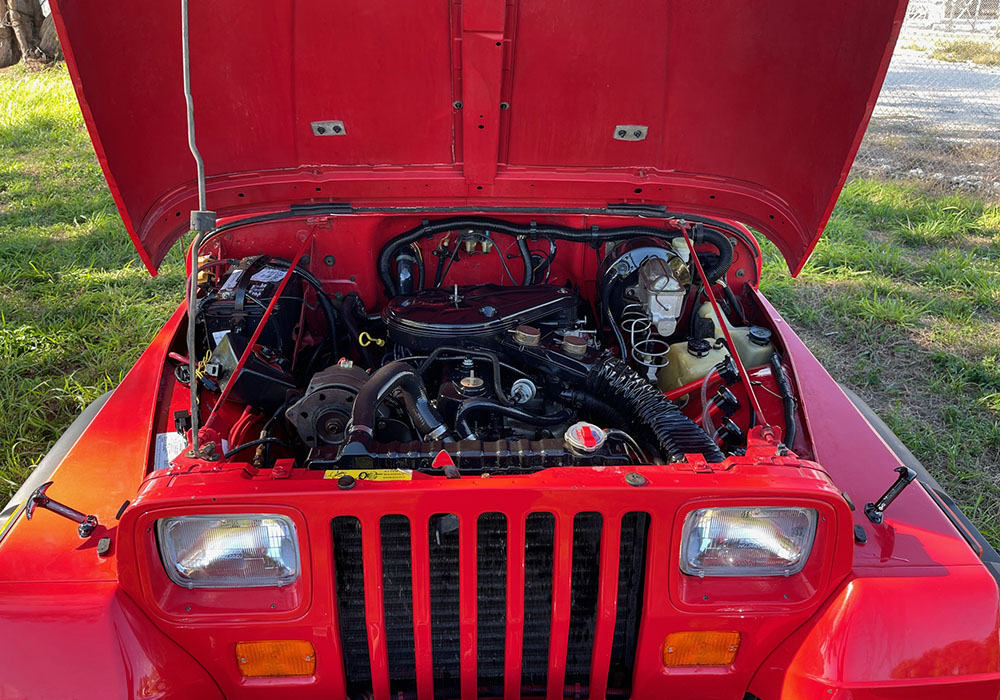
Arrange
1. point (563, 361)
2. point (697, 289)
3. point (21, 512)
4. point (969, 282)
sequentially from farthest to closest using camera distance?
point (969, 282) < point (697, 289) < point (563, 361) < point (21, 512)

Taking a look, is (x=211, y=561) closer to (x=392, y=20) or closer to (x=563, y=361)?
(x=563, y=361)

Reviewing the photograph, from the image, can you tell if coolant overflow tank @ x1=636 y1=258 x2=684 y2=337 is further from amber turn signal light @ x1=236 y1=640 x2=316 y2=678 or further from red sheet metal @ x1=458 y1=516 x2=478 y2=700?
amber turn signal light @ x1=236 y1=640 x2=316 y2=678

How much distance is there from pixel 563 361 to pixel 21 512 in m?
1.68

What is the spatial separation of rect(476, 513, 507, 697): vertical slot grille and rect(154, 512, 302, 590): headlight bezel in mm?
440

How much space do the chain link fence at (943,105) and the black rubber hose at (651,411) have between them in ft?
16.6

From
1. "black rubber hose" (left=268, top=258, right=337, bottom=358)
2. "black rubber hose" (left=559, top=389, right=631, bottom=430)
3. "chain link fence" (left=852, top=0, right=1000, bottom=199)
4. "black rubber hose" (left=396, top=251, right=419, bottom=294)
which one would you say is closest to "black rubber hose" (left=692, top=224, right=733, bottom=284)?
"black rubber hose" (left=559, top=389, right=631, bottom=430)

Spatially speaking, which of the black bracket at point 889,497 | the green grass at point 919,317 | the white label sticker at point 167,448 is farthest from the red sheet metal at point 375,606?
the green grass at point 919,317

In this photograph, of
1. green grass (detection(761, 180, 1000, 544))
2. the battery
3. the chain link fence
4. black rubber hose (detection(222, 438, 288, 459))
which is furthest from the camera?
the chain link fence

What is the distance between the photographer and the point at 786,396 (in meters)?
2.36

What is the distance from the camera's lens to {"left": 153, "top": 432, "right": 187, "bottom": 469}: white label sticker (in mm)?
2072

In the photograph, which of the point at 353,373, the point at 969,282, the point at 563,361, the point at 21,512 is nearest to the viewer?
the point at 21,512

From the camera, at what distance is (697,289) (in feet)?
9.12

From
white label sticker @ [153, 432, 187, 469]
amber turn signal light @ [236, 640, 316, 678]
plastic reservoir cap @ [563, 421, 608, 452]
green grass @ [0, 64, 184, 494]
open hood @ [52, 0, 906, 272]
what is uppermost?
open hood @ [52, 0, 906, 272]

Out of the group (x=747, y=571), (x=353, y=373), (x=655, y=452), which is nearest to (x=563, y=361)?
(x=655, y=452)
